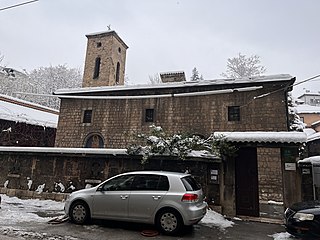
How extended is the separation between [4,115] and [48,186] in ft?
35.7

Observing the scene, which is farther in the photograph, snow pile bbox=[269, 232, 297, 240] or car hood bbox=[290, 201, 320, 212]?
snow pile bbox=[269, 232, 297, 240]

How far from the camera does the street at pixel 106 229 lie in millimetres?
5277

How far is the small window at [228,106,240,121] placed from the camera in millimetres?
13031

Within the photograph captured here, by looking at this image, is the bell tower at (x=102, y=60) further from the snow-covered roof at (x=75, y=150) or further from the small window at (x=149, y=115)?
the snow-covered roof at (x=75, y=150)

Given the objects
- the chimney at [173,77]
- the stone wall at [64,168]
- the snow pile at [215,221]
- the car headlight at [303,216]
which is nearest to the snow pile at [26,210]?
the stone wall at [64,168]

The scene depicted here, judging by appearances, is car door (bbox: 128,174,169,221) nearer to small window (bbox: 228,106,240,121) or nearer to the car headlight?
the car headlight

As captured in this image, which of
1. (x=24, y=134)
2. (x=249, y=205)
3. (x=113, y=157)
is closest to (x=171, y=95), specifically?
(x=113, y=157)

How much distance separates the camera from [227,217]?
24.8ft

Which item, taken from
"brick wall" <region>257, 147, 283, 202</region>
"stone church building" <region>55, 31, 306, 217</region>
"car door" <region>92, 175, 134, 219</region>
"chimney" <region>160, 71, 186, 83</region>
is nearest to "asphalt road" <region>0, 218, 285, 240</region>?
"car door" <region>92, 175, 134, 219</region>

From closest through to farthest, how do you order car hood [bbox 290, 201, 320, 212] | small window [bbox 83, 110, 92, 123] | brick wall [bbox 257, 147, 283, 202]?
car hood [bbox 290, 201, 320, 212], brick wall [bbox 257, 147, 283, 202], small window [bbox 83, 110, 92, 123]

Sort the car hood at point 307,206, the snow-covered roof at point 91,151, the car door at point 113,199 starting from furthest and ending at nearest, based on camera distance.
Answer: the snow-covered roof at point 91,151 < the car door at point 113,199 < the car hood at point 307,206

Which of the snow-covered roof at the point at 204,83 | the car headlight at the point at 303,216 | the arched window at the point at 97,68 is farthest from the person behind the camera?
the arched window at the point at 97,68

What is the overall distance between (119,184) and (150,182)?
0.88m

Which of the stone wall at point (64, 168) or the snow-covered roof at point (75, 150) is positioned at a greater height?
the snow-covered roof at point (75, 150)
